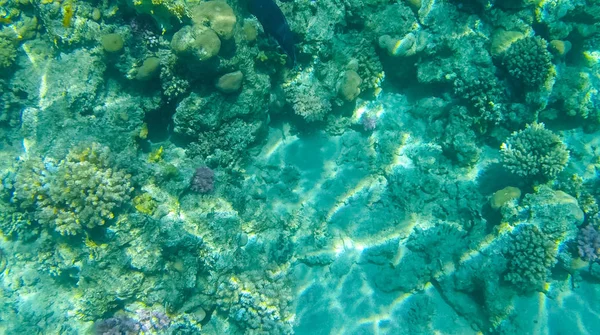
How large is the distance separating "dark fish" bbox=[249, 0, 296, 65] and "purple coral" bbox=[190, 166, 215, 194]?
2.32 meters

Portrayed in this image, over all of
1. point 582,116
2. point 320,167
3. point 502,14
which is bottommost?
point 320,167

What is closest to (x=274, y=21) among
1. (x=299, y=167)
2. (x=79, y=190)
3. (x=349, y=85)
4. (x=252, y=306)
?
(x=349, y=85)

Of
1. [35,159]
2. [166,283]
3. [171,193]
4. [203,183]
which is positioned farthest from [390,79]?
[35,159]

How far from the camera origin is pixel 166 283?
496cm

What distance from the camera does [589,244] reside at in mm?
5465

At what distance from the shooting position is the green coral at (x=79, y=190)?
15.0 ft

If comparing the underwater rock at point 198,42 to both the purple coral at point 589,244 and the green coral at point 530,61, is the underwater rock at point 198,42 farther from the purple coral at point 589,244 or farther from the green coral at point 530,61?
the purple coral at point 589,244

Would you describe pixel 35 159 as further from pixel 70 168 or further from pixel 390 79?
pixel 390 79

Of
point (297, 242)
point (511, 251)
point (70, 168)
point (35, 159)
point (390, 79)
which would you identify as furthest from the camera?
point (390, 79)

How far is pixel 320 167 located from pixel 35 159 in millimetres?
4574

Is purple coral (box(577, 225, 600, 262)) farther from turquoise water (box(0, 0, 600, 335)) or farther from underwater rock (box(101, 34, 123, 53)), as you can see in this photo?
underwater rock (box(101, 34, 123, 53))

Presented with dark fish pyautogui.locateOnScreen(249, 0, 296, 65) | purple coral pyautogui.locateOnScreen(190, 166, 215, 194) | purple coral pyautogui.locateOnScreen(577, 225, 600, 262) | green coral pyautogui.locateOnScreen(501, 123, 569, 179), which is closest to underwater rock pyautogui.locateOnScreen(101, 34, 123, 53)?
dark fish pyautogui.locateOnScreen(249, 0, 296, 65)

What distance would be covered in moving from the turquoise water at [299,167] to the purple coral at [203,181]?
100 mm

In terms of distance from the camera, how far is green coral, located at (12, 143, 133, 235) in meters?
4.56
